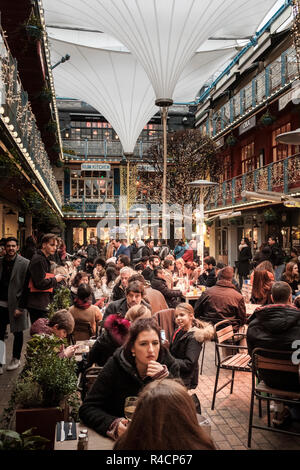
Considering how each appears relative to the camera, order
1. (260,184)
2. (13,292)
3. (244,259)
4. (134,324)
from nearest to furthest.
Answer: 1. (134,324)
2. (13,292)
3. (244,259)
4. (260,184)

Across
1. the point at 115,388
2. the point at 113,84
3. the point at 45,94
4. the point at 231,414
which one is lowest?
the point at 231,414

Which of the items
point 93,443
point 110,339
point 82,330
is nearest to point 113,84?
point 82,330

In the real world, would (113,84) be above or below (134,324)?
above

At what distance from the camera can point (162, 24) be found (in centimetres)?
1355

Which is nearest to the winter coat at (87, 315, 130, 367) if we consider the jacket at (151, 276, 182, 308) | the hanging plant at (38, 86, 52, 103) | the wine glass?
the wine glass

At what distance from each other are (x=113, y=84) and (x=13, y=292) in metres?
17.8

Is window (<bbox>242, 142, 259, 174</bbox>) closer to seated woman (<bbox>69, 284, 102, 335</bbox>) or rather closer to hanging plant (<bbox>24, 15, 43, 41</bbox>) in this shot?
hanging plant (<bbox>24, 15, 43, 41</bbox>)

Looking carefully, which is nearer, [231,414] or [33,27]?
[231,414]

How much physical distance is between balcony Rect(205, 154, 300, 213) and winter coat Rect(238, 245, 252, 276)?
10.5 ft

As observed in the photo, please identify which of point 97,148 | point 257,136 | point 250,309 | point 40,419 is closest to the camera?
point 40,419

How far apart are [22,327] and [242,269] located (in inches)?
424

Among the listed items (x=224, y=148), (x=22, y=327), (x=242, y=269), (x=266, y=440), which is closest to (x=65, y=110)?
(x=224, y=148)

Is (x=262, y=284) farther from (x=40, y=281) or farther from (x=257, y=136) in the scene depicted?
(x=257, y=136)

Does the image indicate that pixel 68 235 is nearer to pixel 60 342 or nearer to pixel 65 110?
pixel 65 110
